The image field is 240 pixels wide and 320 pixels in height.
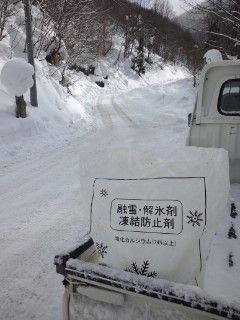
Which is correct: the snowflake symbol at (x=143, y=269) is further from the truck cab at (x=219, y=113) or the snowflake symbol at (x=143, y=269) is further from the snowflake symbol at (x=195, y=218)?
the truck cab at (x=219, y=113)

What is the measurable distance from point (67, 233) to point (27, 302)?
143 cm

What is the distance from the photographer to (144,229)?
75.7 inches

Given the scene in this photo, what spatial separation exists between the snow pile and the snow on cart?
8416mm

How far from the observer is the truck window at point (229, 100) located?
183 inches

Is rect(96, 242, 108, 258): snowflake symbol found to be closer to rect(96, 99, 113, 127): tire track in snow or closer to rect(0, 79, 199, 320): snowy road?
rect(0, 79, 199, 320): snowy road

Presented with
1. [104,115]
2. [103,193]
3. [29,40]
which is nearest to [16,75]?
[29,40]

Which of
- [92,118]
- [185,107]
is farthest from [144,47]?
[92,118]

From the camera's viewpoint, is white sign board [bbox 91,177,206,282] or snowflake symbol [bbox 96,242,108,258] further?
snowflake symbol [bbox 96,242,108,258]

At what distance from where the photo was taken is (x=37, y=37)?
62.7ft

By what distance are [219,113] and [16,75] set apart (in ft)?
21.9

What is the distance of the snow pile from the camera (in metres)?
Answer: 9.76

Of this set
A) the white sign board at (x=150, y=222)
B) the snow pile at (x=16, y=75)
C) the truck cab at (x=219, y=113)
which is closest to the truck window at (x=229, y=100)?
the truck cab at (x=219, y=113)

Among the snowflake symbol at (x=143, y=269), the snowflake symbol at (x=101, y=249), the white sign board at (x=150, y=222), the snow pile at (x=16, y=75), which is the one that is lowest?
the snowflake symbol at (x=143, y=269)

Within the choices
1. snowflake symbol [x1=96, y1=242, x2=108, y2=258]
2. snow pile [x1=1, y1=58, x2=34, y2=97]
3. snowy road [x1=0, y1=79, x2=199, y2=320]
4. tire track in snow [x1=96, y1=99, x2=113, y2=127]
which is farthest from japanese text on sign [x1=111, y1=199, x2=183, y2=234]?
tire track in snow [x1=96, y1=99, x2=113, y2=127]
